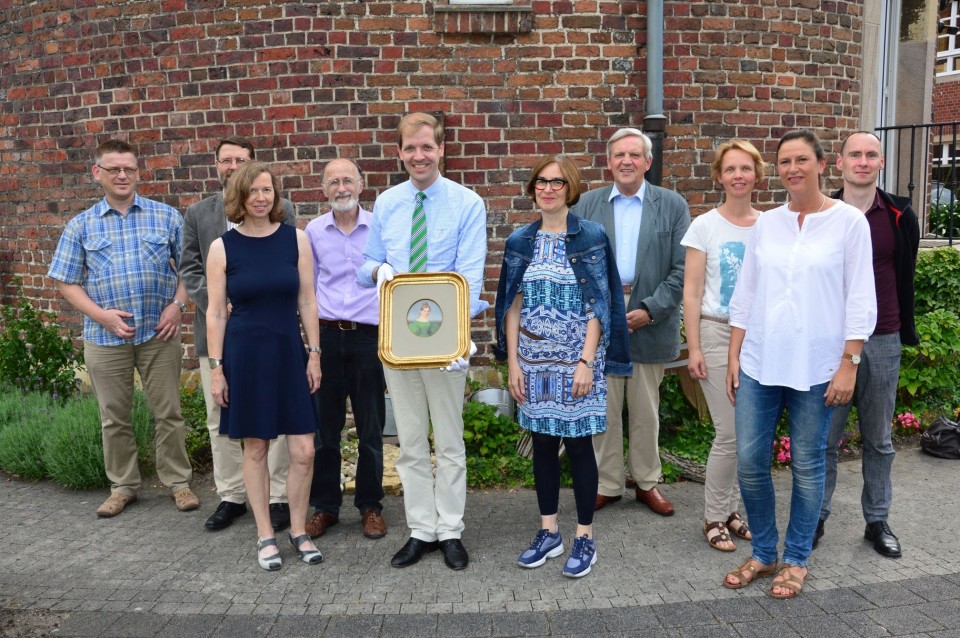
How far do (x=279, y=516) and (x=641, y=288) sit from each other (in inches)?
101

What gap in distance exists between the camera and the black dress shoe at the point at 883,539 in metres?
4.21

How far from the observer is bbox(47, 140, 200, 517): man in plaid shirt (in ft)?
16.4

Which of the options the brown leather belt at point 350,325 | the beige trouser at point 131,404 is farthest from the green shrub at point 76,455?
the brown leather belt at point 350,325

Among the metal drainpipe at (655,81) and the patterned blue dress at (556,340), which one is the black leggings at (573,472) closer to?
the patterned blue dress at (556,340)

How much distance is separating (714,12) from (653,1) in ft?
2.00

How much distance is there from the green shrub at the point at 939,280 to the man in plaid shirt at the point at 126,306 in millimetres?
6025

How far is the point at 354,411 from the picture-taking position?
4691 millimetres

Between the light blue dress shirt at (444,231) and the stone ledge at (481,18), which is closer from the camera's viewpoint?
the light blue dress shirt at (444,231)

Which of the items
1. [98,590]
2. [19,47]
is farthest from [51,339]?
[98,590]

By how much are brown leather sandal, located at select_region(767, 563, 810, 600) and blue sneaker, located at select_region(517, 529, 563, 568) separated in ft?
3.52

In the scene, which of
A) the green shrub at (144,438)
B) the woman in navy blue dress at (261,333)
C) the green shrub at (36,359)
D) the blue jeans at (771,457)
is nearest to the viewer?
the blue jeans at (771,457)

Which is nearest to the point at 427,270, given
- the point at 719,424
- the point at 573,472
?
the point at 573,472

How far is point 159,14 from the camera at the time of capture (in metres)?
6.52

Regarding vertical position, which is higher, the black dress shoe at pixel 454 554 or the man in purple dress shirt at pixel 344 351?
the man in purple dress shirt at pixel 344 351
